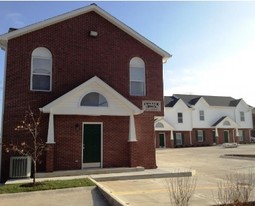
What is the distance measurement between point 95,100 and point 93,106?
1.26 ft

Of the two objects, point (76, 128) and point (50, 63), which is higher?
point (50, 63)

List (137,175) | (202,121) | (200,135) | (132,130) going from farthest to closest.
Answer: (202,121) < (200,135) < (132,130) < (137,175)

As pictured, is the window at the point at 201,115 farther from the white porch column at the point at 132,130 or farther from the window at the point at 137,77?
the white porch column at the point at 132,130

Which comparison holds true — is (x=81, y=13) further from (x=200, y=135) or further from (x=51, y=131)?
(x=200, y=135)

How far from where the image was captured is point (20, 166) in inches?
489

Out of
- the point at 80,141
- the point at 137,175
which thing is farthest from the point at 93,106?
the point at 137,175

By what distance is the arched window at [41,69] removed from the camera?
1404 centimetres

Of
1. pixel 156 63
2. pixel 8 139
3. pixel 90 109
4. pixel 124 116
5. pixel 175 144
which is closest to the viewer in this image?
pixel 8 139

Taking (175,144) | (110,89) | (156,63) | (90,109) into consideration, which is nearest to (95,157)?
(90,109)

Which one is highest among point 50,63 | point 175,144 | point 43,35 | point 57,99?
point 43,35

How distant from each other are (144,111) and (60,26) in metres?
6.45

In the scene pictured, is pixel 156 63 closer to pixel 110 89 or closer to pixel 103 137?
pixel 110 89

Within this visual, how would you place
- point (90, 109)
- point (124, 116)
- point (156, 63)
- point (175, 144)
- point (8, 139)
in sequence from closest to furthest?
point (8, 139) < point (90, 109) < point (124, 116) < point (156, 63) < point (175, 144)

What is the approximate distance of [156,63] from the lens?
1661 centimetres
